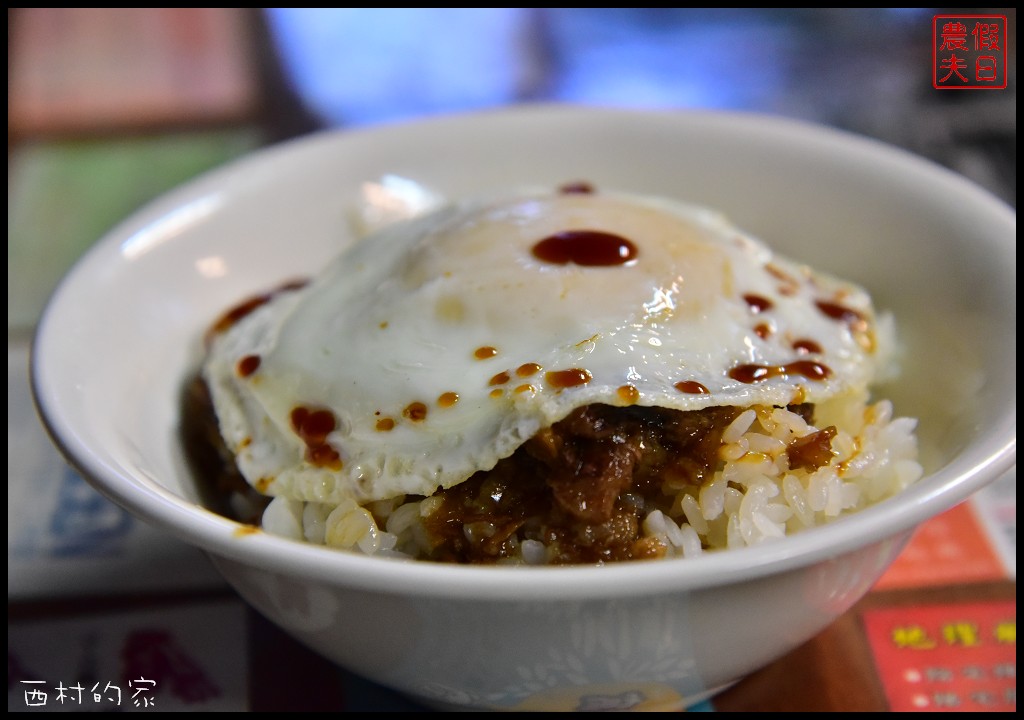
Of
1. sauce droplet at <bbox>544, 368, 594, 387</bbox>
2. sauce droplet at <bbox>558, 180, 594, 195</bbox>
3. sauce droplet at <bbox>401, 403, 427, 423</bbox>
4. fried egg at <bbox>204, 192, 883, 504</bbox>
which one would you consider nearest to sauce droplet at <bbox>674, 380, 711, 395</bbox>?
fried egg at <bbox>204, 192, 883, 504</bbox>

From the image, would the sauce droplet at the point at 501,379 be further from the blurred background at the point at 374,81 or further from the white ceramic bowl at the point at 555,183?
the blurred background at the point at 374,81

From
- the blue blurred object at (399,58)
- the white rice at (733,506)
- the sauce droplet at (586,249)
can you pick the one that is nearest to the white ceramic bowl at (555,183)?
the white rice at (733,506)

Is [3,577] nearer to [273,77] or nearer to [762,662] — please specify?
[762,662]

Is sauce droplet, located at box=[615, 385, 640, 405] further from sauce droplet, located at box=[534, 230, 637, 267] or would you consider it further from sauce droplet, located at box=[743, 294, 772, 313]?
sauce droplet, located at box=[743, 294, 772, 313]

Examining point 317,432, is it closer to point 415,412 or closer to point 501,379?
point 415,412

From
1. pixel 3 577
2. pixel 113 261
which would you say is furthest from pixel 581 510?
pixel 3 577
